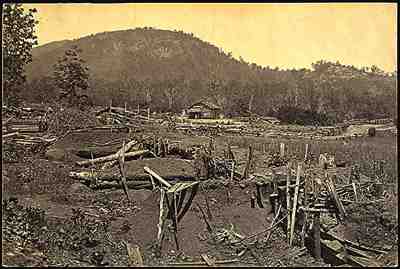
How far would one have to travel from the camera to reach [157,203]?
10914 millimetres

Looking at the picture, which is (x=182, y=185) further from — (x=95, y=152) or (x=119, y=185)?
(x=95, y=152)

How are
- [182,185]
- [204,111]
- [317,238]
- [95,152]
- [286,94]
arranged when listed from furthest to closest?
[286,94]
[204,111]
[95,152]
[182,185]
[317,238]

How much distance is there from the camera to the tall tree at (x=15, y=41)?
435 inches

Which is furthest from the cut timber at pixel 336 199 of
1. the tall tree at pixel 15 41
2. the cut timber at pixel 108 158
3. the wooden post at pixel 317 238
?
the tall tree at pixel 15 41

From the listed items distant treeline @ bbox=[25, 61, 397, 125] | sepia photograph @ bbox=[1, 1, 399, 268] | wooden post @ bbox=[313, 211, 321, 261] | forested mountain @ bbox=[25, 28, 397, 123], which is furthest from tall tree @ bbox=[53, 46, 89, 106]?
wooden post @ bbox=[313, 211, 321, 261]

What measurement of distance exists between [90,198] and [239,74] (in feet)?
200

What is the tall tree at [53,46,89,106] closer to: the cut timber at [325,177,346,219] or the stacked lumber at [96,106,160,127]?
the stacked lumber at [96,106,160,127]

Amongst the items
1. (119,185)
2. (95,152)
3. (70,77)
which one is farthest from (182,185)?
(70,77)

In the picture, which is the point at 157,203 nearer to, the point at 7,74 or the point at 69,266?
the point at 69,266

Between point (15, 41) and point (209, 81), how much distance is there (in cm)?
5029

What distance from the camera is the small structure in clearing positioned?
39344 mm

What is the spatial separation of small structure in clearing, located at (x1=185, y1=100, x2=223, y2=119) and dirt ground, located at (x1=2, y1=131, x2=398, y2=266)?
26437 millimetres

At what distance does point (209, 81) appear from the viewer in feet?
201

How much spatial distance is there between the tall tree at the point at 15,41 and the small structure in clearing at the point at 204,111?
27.5 metres
